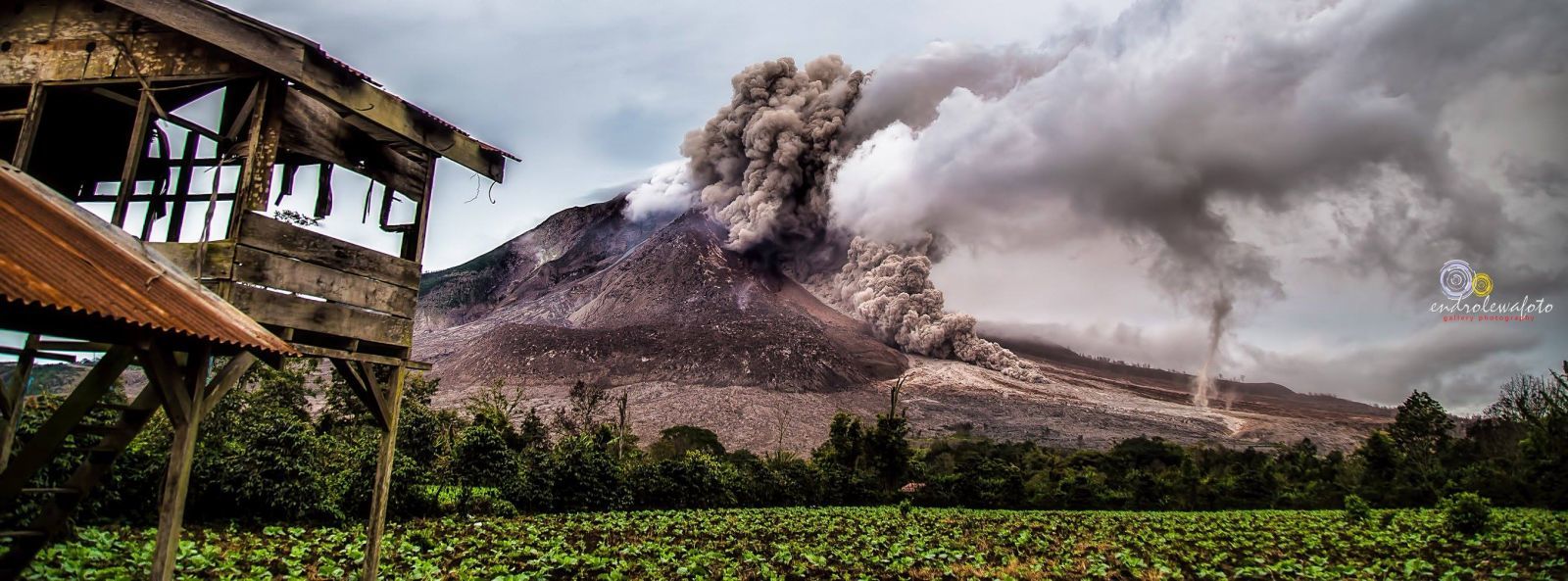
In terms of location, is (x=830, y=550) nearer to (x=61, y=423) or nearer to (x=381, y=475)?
(x=381, y=475)

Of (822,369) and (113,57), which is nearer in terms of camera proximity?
(113,57)

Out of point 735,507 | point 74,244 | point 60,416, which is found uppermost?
point 74,244

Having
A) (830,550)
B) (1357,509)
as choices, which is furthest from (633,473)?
(1357,509)

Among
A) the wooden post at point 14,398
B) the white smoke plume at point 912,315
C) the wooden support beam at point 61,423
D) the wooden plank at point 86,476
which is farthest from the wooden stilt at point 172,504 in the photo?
the white smoke plume at point 912,315

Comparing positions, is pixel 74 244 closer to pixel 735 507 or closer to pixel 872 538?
pixel 872 538

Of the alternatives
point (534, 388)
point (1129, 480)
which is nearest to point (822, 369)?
point (534, 388)

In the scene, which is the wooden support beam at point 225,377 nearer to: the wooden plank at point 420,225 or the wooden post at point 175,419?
the wooden post at point 175,419

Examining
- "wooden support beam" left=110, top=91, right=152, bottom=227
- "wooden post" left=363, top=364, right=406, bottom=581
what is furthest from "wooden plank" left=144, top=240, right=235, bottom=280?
"wooden post" left=363, top=364, right=406, bottom=581
